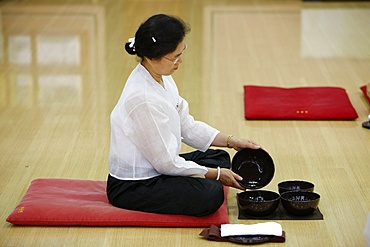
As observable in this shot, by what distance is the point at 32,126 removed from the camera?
14.6ft

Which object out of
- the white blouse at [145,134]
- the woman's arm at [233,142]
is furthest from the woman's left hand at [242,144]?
the white blouse at [145,134]

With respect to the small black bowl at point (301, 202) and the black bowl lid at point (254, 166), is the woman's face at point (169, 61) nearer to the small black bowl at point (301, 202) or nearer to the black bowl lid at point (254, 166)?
the black bowl lid at point (254, 166)

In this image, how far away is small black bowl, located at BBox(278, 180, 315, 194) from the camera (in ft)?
11.1

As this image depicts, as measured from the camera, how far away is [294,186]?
343 centimetres

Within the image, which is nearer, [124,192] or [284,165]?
[124,192]

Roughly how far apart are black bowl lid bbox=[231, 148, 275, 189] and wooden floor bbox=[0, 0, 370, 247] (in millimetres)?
123

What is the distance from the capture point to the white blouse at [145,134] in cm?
308

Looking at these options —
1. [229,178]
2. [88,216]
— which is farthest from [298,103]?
[88,216]

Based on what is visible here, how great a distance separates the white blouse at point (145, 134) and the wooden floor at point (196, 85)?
0.23 metres

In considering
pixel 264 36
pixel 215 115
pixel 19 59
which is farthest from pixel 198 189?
pixel 264 36

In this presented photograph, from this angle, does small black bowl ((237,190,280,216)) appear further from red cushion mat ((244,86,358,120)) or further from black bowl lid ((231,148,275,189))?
red cushion mat ((244,86,358,120))

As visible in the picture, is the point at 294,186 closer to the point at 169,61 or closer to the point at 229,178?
the point at 229,178

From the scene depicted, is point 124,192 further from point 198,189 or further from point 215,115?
point 215,115

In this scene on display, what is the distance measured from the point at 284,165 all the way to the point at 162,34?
110cm
